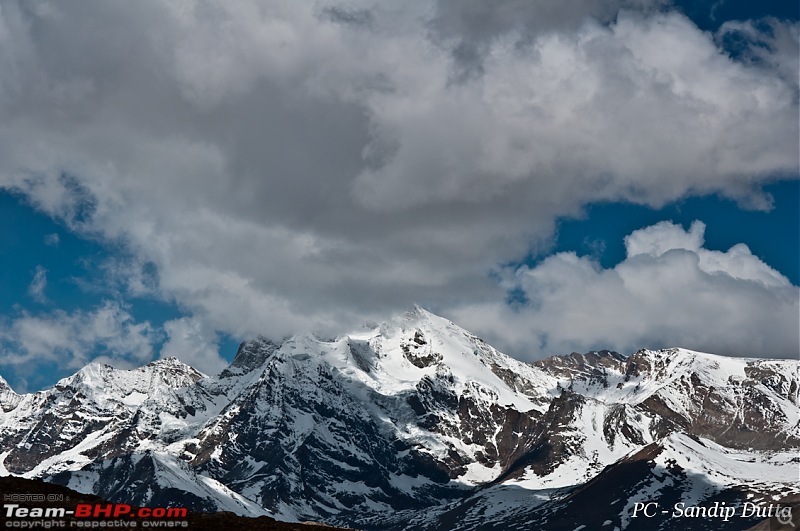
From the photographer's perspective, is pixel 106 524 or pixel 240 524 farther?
pixel 240 524

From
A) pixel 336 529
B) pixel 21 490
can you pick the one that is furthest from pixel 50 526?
pixel 336 529

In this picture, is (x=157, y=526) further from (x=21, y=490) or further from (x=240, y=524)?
(x=21, y=490)

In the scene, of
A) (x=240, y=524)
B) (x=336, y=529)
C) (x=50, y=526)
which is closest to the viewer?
(x=50, y=526)

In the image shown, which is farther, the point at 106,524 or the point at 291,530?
the point at 291,530

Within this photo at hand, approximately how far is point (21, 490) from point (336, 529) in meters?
31.7

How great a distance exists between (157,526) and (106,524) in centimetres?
412

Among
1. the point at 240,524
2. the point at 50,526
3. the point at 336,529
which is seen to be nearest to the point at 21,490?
the point at 50,526

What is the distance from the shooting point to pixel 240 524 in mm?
88000

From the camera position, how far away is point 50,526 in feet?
258

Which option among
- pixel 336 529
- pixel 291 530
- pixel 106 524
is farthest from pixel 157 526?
pixel 336 529

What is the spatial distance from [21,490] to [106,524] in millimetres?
12705

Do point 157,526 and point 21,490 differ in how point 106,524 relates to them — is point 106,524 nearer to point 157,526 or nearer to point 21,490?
point 157,526

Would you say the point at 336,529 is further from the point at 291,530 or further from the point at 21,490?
the point at 21,490

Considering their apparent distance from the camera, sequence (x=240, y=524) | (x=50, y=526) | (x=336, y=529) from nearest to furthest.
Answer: (x=50, y=526) < (x=240, y=524) < (x=336, y=529)
